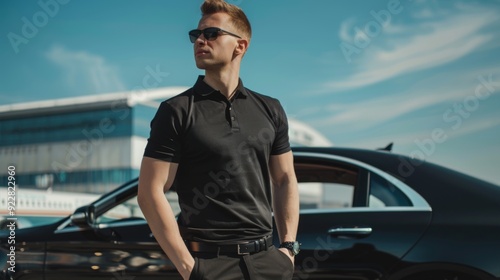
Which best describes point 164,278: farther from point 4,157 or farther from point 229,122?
point 4,157

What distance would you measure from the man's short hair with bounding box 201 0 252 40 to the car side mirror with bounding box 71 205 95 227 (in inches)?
78.6

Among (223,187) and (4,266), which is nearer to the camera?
(223,187)

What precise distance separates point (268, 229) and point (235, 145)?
350mm

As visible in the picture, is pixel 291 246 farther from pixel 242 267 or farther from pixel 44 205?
pixel 44 205

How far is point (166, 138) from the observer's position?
2260 millimetres

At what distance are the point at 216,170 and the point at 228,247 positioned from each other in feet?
0.91

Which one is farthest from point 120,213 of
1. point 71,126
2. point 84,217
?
point 71,126

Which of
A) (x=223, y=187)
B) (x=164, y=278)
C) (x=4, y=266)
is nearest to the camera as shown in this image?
(x=223, y=187)

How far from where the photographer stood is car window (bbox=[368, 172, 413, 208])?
12.7 feet

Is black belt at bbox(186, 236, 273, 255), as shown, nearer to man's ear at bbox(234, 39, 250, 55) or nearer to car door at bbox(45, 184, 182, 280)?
man's ear at bbox(234, 39, 250, 55)

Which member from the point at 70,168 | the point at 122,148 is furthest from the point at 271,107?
the point at 70,168

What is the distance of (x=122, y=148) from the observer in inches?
2820

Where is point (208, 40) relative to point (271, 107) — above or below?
above

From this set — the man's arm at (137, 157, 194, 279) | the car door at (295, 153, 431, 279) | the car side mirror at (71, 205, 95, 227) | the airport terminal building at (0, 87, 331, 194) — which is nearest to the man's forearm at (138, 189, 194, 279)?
the man's arm at (137, 157, 194, 279)
